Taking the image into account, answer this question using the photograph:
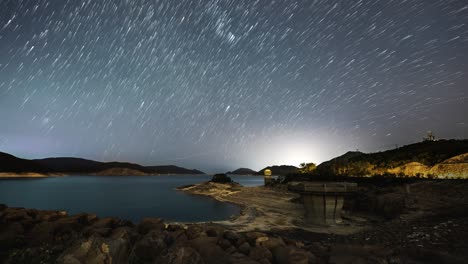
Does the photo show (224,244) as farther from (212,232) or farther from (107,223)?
(107,223)

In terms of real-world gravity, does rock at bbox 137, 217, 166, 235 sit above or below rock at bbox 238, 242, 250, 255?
above

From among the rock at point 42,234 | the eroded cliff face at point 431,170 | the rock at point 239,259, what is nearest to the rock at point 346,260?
the rock at point 239,259

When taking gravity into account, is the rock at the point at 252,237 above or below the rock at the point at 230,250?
above

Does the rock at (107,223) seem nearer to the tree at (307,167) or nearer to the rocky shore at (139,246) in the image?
the rocky shore at (139,246)

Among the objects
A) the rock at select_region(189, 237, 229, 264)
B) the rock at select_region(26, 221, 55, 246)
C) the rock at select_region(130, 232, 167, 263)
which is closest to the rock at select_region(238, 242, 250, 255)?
the rock at select_region(189, 237, 229, 264)

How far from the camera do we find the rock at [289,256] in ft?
31.6

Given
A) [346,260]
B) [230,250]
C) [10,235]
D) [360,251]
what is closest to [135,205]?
[10,235]

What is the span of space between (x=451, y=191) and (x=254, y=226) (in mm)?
21318

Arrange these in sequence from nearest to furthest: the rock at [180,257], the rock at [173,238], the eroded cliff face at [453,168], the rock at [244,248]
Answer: the rock at [180,257], the rock at [244,248], the rock at [173,238], the eroded cliff face at [453,168]

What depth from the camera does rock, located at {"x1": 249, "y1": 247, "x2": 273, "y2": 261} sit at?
10078 mm

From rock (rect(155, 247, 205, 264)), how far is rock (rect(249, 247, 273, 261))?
2.45 metres

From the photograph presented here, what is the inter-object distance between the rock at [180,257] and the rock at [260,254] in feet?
8.03

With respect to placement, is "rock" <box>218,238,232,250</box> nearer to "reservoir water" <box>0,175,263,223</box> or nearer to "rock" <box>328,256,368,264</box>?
"rock" <box>328,256,368,264</box>

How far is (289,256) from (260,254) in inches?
42.2
